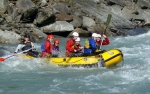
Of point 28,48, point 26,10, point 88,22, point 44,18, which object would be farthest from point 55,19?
point 28,48

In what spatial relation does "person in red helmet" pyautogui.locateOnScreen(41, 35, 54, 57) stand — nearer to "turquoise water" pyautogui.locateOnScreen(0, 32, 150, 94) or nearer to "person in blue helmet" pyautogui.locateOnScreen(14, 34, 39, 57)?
"turquoise water" pyautogui.locateOnScreen(0, 32, 150, 94)

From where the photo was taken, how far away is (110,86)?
36.7 feet

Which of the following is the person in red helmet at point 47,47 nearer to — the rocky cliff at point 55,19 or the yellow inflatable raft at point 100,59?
the yellow inflatable raft at point 100,59

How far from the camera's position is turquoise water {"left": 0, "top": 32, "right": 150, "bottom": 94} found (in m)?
10.8

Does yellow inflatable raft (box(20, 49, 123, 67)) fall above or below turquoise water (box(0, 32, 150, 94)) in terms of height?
above

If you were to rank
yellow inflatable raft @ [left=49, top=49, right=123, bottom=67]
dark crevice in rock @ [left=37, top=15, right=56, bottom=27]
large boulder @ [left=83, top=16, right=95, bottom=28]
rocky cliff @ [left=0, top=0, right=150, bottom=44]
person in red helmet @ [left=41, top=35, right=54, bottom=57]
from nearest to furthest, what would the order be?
yellow inflatable raft @ [left=49, top=49, right=123, bottom=67] < person in red helmet @ [left=41, top=35, right=54, bottom=57] < rocky cliff @ [left=0, top=0, right=150, bottom=44] < dark crevice in rock @ [left=37, top=15, right=56, bottom=27] < large boulder @ [left=83, top=16, right=95, bottom=28]

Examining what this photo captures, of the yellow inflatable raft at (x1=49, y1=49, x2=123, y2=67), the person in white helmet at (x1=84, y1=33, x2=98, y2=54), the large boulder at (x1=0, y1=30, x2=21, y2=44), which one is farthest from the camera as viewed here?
the large boulder at (x1=0, y1=30, x2=21, y2=44)

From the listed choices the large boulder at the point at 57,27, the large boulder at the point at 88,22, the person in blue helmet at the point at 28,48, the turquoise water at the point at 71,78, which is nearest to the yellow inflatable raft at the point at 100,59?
the turquoise water at the point at 71,78

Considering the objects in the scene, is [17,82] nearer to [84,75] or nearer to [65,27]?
[84,75]

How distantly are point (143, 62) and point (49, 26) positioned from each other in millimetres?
9624

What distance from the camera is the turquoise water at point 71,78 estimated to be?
10.8 metres

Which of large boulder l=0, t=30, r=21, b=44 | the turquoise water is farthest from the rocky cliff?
the turquoise water

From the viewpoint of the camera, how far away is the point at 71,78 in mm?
12219

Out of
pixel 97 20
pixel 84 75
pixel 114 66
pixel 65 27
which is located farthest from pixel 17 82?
pixel 97 20
